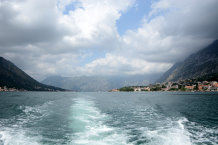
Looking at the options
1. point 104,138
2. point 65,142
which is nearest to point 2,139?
point 65,142

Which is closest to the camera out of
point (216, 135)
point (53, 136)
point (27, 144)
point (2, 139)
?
point (27, 144)

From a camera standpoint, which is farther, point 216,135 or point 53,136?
point 216,135

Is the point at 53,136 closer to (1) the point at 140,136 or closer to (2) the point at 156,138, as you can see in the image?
(1) the point at 140,136

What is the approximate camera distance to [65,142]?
594 inches

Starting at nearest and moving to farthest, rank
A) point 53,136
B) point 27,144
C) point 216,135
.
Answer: point 27,144 < point 53,136 < point 216,135

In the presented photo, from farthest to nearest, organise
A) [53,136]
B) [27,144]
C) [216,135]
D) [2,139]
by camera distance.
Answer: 1. [216,135]
2. [53,136]
3. [2,139]
4. [27,144]

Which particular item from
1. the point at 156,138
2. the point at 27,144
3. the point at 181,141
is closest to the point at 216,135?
the point at 181,141

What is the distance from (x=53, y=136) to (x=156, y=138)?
10.6 m

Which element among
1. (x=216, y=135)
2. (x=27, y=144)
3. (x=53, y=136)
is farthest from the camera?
(x=216, y=135)

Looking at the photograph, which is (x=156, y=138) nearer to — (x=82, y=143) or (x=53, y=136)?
(x=82, y=143)

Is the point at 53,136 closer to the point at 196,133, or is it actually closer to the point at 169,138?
the point at 169,138

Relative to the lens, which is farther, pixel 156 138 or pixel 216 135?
pixel 216 135

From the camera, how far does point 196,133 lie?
62.3 feet

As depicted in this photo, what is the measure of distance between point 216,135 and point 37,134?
64.6ft
